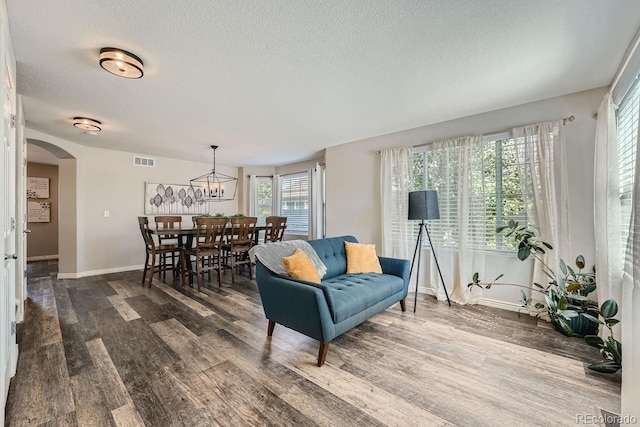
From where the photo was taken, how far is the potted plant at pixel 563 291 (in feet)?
7.59

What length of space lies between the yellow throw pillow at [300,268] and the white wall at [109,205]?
448 centimetres

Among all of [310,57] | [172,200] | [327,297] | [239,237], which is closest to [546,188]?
[327,297]

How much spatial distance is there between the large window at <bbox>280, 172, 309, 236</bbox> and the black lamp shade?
9.95 feet

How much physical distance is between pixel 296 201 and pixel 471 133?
3812 mm

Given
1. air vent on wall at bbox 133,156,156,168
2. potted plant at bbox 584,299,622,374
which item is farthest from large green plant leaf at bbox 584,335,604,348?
air vent on wall at bbox 133,156,156,168

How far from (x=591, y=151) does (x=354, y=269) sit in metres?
2.66

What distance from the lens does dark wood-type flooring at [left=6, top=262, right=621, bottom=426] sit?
1543mm

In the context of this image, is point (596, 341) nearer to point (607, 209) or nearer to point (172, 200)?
point (607, 209)

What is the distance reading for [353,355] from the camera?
218cm

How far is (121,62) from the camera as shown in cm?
205

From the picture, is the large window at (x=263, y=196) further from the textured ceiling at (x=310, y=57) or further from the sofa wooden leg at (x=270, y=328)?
the sofa wooden leg at (x=270, y=328)

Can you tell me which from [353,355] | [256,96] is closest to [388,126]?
[256,96]

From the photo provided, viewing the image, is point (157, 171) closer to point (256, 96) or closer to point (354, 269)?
point (256, 96)

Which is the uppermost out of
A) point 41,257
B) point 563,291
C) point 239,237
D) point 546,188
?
point 546,188
